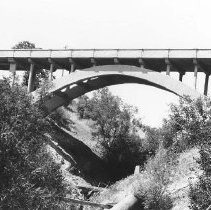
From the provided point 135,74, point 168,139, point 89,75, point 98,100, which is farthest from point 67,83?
point 98,100

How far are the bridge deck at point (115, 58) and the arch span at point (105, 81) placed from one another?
2.60ft

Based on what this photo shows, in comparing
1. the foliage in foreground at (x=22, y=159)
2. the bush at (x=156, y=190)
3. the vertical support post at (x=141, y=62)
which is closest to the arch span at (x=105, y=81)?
the vertical support post at (x=141, y=62)

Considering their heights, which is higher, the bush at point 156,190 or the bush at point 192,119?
the bush at point 192,119

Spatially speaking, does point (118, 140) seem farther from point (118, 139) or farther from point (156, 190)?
point (156, 190)

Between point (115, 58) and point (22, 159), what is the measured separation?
18.9 m

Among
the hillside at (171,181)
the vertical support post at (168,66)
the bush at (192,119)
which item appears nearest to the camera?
the bush at (192,119)

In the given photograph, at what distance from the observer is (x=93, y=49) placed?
38562 millimetres

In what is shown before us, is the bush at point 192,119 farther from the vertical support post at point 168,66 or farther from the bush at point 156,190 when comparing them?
the vertical support post at point 168,66

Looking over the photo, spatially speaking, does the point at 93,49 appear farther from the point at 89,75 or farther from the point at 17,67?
the point at 17,67

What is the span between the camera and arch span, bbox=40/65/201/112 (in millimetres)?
34625

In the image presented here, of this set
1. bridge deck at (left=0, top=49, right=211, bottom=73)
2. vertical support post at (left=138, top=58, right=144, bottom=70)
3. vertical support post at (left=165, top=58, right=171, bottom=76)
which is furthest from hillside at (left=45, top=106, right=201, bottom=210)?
vertical support post at (left=138, top=58, right=144, bottom=70)

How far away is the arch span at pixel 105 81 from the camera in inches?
1363

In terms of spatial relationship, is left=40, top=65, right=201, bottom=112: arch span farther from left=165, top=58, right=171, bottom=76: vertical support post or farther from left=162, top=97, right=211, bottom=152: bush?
left=162, top=97, right=211, bottom=152: bush

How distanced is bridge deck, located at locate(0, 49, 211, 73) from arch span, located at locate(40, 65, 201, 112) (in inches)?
31.2
